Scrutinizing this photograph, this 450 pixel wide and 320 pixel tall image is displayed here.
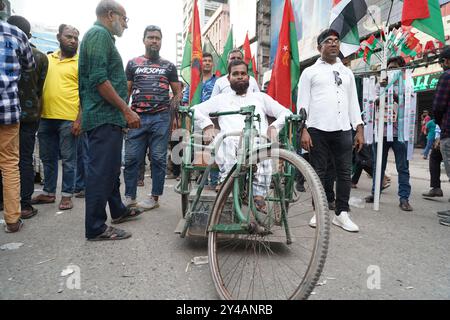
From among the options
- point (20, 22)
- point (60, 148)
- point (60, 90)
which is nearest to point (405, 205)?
point (60, 148)

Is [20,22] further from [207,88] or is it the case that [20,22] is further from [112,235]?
[207,88]

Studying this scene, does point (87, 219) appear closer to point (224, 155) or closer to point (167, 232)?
point (167, 232)

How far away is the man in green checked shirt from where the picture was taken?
8.71ft

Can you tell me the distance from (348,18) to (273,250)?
3417mm

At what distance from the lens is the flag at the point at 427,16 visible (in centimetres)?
377

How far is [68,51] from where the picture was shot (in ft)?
13.1

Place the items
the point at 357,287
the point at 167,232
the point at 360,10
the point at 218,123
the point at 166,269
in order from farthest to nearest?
1. the point at 360,10
2. the point at 218,123
3. the point at 167,232
4. the point at 166,269
5. the point at 357,287

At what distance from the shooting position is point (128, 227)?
129 inches

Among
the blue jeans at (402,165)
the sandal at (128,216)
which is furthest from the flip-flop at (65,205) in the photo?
the blue jeans at (402,165)

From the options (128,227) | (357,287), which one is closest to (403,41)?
(357,287)

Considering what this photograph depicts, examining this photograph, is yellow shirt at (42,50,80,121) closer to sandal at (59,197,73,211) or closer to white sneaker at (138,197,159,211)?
sandal at (59,197,73,211)

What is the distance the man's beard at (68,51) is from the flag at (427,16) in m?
4.17

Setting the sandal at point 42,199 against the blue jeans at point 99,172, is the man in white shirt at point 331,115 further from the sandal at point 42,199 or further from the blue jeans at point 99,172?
the sandal at point 42,199

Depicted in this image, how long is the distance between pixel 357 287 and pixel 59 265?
209 cm
